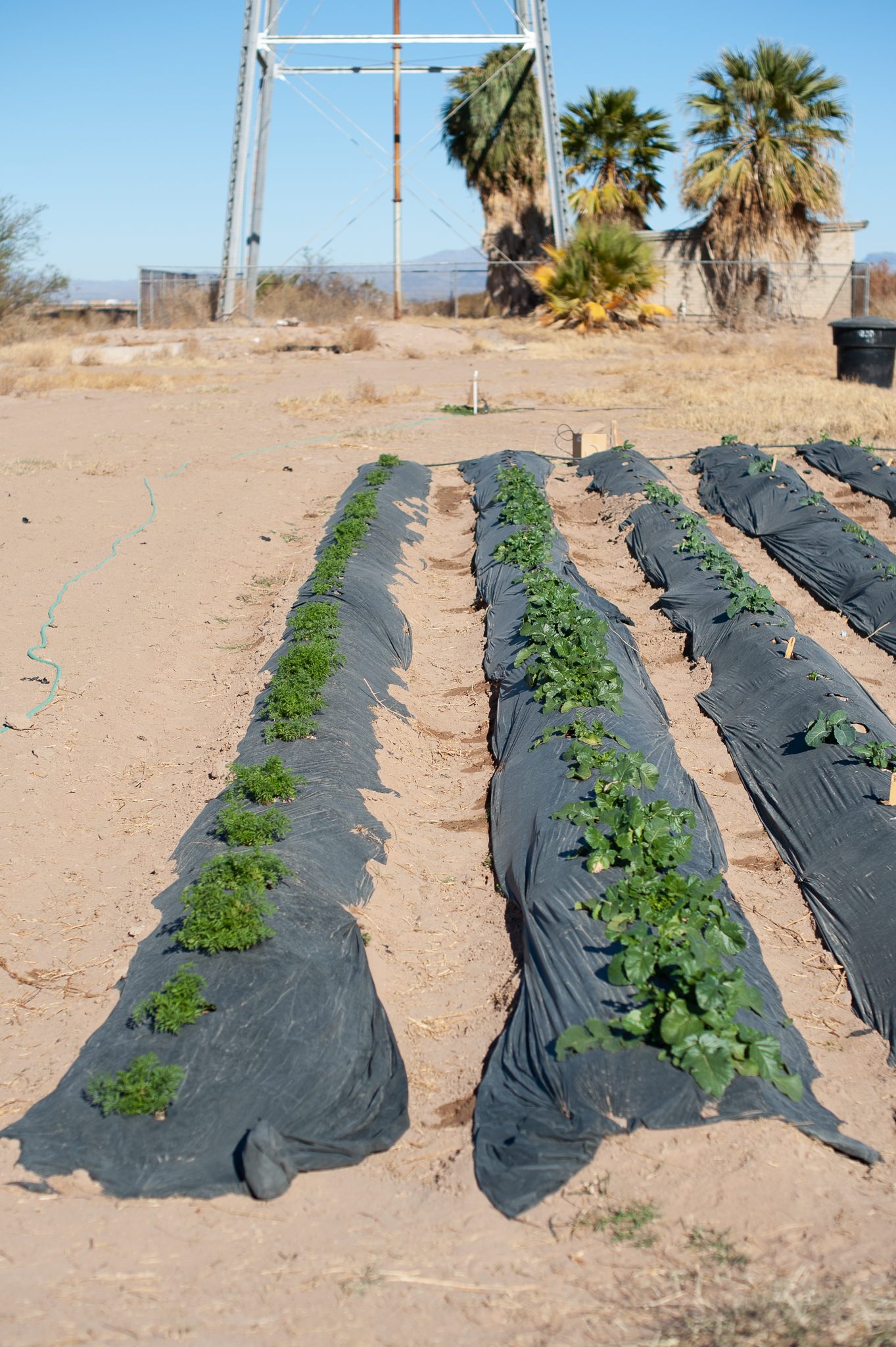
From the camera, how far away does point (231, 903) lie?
3812mm

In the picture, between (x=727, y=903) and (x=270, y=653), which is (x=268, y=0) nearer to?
→ (x=270, y=653)

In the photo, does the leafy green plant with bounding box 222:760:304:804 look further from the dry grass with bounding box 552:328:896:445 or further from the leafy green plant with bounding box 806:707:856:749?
the dry grass with bounding box 552:328:896:445

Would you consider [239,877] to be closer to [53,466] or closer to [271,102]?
[53,466]

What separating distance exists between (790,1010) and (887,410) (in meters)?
12.2

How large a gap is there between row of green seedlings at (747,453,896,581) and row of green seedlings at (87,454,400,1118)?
4482mm

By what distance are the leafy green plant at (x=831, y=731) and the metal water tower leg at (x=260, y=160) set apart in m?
23.7

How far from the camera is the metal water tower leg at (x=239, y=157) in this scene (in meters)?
24.3

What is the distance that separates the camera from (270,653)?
6.79m

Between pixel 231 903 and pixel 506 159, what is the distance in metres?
31.7

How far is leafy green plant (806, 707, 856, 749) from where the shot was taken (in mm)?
5070

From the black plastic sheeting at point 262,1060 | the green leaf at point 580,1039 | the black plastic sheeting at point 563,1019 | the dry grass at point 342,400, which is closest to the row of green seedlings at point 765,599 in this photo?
the black plastic sheeting at point 563,1019

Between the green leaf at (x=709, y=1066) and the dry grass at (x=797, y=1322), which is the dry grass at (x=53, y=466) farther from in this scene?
the dry grass at (x=797, y=1322)

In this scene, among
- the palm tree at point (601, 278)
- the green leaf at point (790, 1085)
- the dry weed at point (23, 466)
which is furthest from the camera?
the palm tree at point (601, 278)

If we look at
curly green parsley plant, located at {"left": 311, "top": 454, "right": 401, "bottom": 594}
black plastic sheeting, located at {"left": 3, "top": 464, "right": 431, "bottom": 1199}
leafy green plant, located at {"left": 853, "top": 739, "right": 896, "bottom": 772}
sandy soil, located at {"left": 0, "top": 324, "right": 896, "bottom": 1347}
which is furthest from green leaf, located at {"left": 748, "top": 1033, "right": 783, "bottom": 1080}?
curly green parsley plant, located at {"left": 311, "top": 454, "right": 401, "bottom": 594}
